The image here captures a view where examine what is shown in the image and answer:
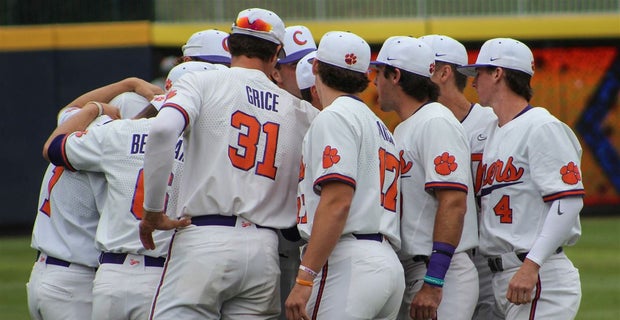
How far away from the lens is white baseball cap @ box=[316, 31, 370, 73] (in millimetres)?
5043

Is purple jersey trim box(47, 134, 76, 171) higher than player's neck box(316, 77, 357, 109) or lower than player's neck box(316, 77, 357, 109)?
lower

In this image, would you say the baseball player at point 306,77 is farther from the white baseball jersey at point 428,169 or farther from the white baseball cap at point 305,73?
the white baseball jersey at point 428,169

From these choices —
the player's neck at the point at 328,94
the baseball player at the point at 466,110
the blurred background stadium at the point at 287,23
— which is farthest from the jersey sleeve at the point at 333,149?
the blurred background stadium at the point at 287,23

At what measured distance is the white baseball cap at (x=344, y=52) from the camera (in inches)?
199

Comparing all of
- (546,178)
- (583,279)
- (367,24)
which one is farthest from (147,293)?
(367,24)

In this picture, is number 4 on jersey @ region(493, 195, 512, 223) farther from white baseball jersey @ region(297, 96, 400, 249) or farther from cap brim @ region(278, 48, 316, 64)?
cap brim @ region(278, 48, 316, 64)

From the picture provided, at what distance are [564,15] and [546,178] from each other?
1419 cm

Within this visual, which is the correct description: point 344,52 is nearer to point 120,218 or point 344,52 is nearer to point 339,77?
point 339,77

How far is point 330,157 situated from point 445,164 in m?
0.72

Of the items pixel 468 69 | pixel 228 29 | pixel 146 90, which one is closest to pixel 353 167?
pixel 468 69

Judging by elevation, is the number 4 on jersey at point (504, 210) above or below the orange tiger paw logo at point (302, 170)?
below

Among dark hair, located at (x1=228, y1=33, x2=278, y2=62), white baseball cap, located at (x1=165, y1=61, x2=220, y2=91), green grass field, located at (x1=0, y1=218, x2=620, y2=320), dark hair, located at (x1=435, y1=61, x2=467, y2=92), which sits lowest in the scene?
green grass field, located at (x1=0, y1=218, x2=620, y2=320)

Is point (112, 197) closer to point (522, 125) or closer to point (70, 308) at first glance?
point (70, 308)

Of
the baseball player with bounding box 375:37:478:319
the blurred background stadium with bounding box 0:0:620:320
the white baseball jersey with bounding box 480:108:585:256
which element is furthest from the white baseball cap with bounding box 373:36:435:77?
the blurred background stadium with bounding box 0:0:620:320
